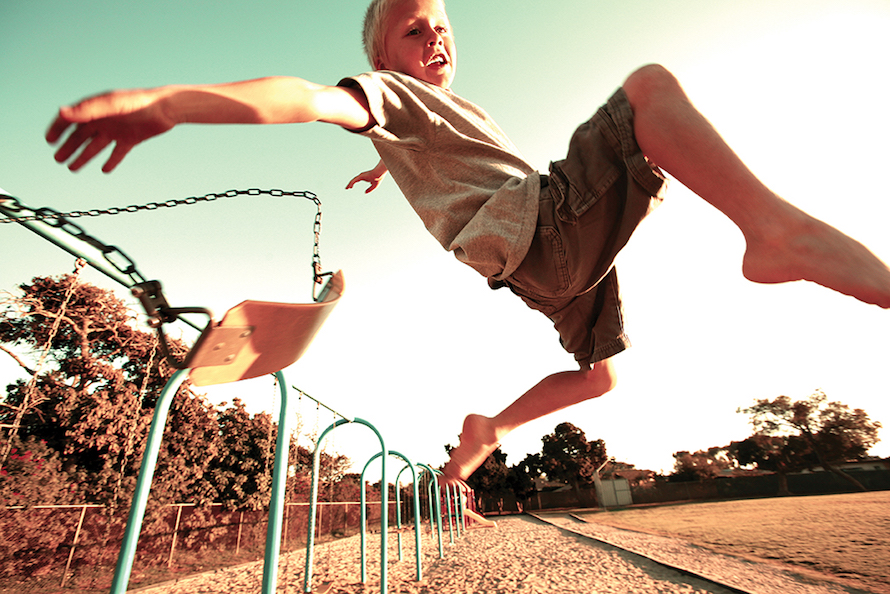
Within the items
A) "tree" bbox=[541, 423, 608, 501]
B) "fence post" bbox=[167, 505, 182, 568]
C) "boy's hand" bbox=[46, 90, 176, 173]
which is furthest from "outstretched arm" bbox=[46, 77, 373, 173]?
"tree" bbox=[541, 423, 608, 501]

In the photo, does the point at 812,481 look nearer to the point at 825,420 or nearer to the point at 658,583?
the point at 825,420

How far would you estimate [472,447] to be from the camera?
1.28 meters

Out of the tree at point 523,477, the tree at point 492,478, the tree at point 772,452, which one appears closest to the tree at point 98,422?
the tree at point 492,478

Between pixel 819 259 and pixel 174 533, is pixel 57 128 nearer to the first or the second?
pixel 819 259

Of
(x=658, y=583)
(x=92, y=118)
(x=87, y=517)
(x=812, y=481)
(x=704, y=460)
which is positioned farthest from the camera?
(x=704, y=460)

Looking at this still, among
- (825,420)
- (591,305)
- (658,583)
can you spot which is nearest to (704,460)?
(825,420)

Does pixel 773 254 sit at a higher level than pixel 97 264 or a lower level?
lower

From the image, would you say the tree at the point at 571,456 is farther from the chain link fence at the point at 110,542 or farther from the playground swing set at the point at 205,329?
the playground swing set at the point at 205,329

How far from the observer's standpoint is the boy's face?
1195 millimetres

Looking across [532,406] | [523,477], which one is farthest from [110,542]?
[523,477]

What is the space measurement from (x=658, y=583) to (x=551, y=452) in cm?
3003

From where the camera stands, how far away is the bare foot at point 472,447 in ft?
4.16

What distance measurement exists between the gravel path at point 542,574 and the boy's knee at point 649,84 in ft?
11.4

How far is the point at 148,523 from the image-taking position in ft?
24.0
